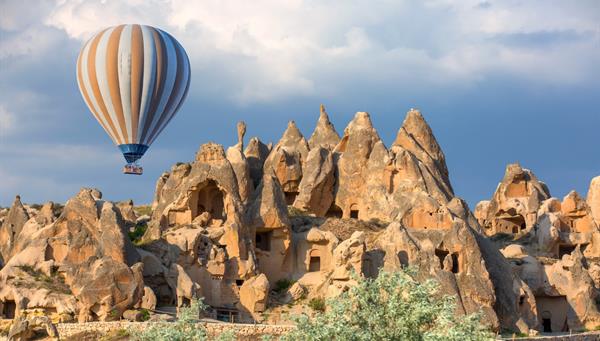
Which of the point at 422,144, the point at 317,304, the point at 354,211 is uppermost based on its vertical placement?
the point at 422,144

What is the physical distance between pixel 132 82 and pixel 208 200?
640 centimetres

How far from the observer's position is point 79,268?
43594 mm

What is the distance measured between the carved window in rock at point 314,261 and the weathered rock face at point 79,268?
8.26m

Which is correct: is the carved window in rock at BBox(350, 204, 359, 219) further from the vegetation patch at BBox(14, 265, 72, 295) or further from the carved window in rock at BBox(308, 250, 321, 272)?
the vegetation patch at BBox(14, 265, 72, 295)

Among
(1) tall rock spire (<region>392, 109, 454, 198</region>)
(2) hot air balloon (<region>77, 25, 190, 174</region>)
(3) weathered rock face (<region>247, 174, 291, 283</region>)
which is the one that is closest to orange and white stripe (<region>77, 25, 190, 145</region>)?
(2) hot air balloon (<region>77, 25, 190, 174</region>)

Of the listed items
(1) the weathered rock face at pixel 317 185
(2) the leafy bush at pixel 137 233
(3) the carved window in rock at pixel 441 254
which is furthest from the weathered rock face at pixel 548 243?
(2) the leafy bush at pixel 137 233

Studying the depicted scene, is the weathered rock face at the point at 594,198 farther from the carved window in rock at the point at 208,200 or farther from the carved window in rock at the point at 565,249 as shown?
the carved window in rock at the point at 208,200

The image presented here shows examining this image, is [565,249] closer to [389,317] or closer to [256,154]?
[256,154]

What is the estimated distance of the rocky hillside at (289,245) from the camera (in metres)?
44.3

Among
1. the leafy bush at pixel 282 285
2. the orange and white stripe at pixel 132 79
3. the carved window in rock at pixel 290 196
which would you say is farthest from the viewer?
the carved window in rock at pixel 290 196

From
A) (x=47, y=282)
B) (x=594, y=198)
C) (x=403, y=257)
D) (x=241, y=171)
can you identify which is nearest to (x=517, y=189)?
(x=594, y=198)

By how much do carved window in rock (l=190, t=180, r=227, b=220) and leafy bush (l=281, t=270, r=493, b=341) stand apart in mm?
23609

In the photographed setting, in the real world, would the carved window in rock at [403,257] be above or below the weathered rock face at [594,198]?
below

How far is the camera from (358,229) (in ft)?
170
